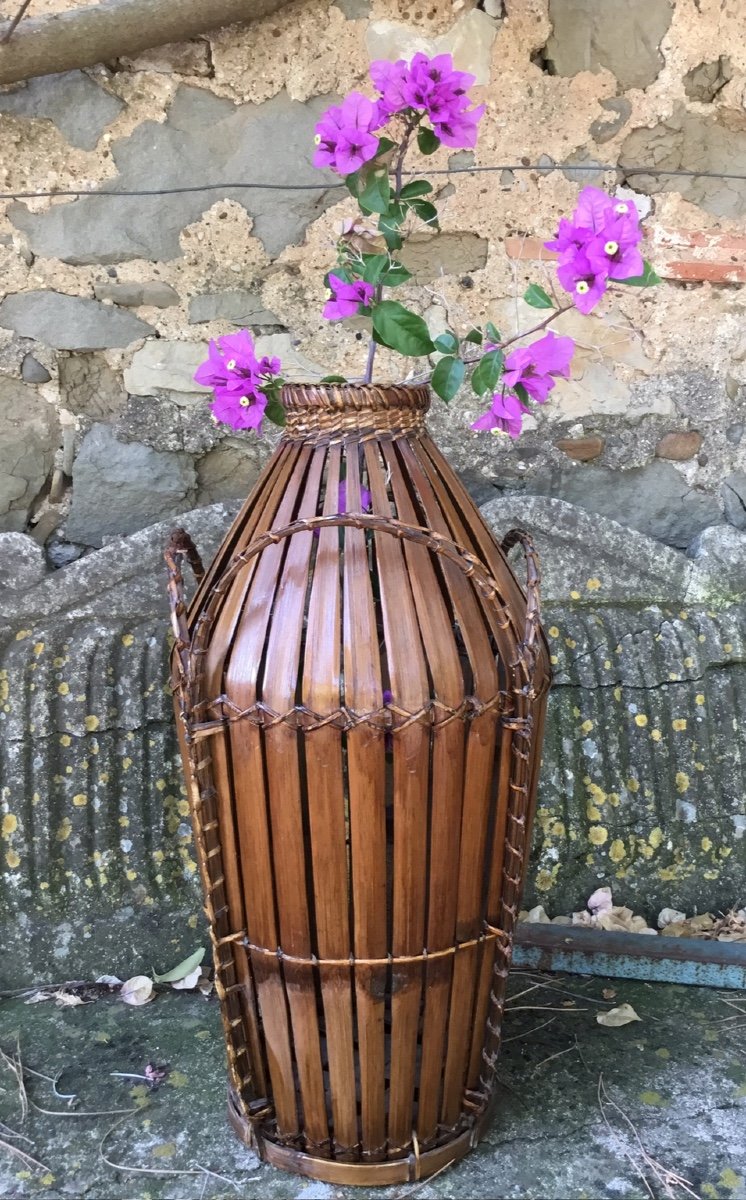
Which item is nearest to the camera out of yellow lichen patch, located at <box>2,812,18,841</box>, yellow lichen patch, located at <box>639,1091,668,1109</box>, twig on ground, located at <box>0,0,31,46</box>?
yellow lichen patch, located at <box>639,1091,668,1109</box>

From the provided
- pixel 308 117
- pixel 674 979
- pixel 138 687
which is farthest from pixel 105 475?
pixel 674 979

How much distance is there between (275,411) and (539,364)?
0.44 m

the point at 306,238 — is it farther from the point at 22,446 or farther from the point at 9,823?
the point at 9,823

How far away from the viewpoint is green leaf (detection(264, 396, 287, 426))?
4.86 ft

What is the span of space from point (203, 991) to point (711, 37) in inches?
99.7

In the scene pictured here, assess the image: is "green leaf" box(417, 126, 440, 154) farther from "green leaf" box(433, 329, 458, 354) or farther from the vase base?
the vase base

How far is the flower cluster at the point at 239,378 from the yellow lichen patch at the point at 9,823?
1.06 meters

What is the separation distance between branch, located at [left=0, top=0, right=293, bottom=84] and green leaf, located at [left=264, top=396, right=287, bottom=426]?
1088mm

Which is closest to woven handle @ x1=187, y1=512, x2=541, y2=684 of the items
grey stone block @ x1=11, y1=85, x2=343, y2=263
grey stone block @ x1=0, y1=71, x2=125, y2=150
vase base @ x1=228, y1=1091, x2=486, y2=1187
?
vase base @ x1=228, y1=1091, x2=486, y2=1187

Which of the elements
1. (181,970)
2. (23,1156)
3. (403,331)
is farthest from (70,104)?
(23,1156)

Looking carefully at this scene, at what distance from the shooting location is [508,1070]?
1712 mm

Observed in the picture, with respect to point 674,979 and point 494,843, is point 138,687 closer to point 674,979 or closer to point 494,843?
point 494,843

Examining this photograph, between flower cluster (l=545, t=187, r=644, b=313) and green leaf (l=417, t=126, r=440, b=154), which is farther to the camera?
green leaf (l=417, t=126, r=440, b=154)

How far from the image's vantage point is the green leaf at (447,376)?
54.4 inches
